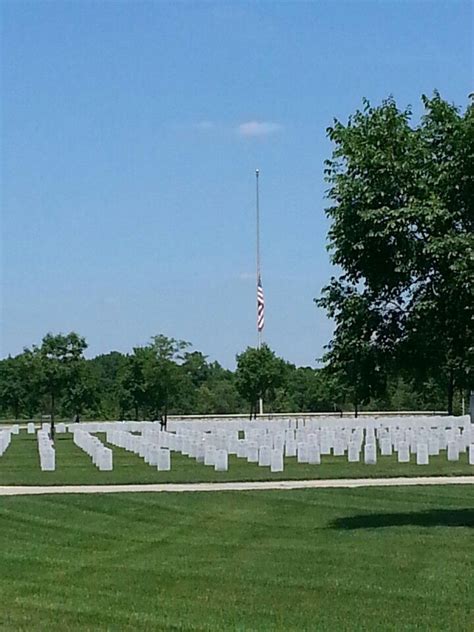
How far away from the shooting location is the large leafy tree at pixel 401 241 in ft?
52.8

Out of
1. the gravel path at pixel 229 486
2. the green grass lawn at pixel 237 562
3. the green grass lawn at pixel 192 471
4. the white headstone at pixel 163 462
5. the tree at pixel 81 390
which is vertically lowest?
the green grass lawn at pixel 237 562

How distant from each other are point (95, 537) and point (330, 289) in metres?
5.01

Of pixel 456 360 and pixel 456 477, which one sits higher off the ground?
pixel 456 360

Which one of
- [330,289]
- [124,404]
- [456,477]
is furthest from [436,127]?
[124,404]

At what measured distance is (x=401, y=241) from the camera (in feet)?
53.0

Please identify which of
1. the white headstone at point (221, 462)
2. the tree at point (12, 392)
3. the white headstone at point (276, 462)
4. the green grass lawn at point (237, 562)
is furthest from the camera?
the tree at point (12, 392)

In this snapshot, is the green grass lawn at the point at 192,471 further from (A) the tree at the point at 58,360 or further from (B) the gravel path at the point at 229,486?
(A) the tree at the point at 58,360

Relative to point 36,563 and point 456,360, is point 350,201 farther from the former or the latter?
point 36,563

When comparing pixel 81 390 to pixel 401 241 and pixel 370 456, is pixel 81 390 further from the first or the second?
pixel 401 241

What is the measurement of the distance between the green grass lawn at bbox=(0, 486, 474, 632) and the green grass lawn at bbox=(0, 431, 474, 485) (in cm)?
420

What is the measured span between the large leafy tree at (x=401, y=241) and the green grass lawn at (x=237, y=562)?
2564mm

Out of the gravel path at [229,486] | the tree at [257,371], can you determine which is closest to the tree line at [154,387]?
the tree at [257,371]

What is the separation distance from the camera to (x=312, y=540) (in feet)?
50.8

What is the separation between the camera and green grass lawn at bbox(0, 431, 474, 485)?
Answer: 2588cm
